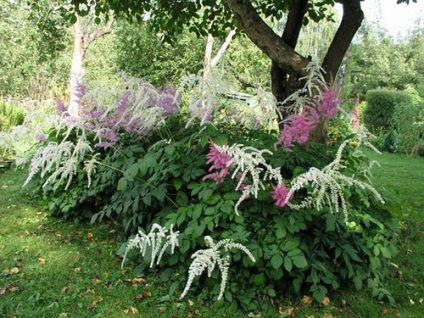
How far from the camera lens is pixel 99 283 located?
2838mm

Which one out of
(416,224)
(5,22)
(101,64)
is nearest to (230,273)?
(416,224)

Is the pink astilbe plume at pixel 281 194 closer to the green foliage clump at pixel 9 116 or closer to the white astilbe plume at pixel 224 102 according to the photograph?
the white astilbe plume at pixel 224 102

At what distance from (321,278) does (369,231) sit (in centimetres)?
57

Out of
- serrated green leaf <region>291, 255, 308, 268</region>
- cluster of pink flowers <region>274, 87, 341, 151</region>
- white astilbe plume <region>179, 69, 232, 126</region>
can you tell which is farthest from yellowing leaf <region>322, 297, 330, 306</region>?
white astilbe plume <region>179, 69, 232, 126</region>

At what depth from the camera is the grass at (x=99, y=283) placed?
98.3 inches

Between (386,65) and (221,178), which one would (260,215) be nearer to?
(221,178)

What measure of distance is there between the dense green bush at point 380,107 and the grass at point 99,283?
1249 centimetres

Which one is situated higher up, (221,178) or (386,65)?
(386,65)

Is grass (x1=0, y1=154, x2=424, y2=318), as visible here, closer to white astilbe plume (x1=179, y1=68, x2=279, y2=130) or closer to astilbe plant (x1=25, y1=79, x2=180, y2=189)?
astilbe plant (x1=25, y1=79, x2=180, y2=189)

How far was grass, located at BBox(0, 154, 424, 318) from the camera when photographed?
250 centimetres

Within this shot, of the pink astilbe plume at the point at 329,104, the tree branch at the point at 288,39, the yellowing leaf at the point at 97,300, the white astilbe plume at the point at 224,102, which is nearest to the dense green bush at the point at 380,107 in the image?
the tree branch at the point at 288,39

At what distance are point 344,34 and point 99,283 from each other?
294 cm

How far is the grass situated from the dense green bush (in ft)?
41.0

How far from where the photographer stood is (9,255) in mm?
3242
